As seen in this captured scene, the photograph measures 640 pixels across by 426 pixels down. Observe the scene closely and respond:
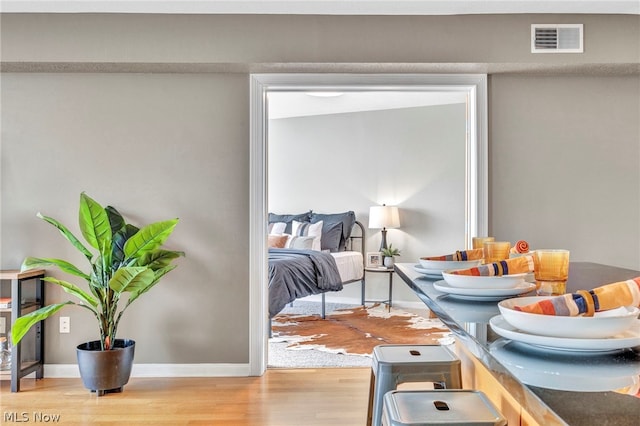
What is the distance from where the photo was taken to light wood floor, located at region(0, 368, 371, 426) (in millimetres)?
2861

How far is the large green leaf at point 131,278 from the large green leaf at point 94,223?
10.4 inches

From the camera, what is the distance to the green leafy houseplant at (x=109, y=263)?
10.2 feet

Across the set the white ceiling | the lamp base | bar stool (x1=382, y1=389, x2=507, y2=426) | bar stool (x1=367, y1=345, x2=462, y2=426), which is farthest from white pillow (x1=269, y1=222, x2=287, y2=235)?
bar stool (x1=382, y1=389, x2=507, y2=426)

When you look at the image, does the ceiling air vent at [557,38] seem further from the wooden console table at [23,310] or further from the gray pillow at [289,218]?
the gray pillow at [289,218]

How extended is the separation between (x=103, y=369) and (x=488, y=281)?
2.76m

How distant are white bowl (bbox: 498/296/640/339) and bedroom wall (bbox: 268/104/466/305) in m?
5.55

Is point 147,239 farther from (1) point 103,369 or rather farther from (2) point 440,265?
(2) point 440,265

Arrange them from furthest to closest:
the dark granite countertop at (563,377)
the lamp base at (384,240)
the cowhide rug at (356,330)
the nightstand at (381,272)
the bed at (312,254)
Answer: the lamp base at (384,240) < the nightstand at (381,272) < the bed at (312,254) < the cowhide rug at (356,330) < the dark granite countertop at (563,377)

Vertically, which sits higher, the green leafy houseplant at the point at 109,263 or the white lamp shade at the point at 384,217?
the white lamp shade at the point at 384,217

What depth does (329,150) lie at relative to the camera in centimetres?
706

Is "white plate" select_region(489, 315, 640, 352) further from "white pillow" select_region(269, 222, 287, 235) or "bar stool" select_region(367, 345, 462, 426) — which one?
"white pillow" select_region(269, 222, 287, 235)

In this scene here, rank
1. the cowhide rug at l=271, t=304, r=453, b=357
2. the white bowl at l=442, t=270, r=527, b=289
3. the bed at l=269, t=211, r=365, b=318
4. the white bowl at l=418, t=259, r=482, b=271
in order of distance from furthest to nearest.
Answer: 1. the bed at l=269, t=211, r=365, b=318
2. the cowhide rug at l=271, t=304, r=453, b=357
3. the white bowl at l=418, t=259, r=482, b=271
4. the white bowl at l=442, t=270, r=527, b=289

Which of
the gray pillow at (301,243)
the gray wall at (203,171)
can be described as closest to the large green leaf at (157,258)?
the gray wall at (203,171)

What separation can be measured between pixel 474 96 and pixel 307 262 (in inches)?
98.9
